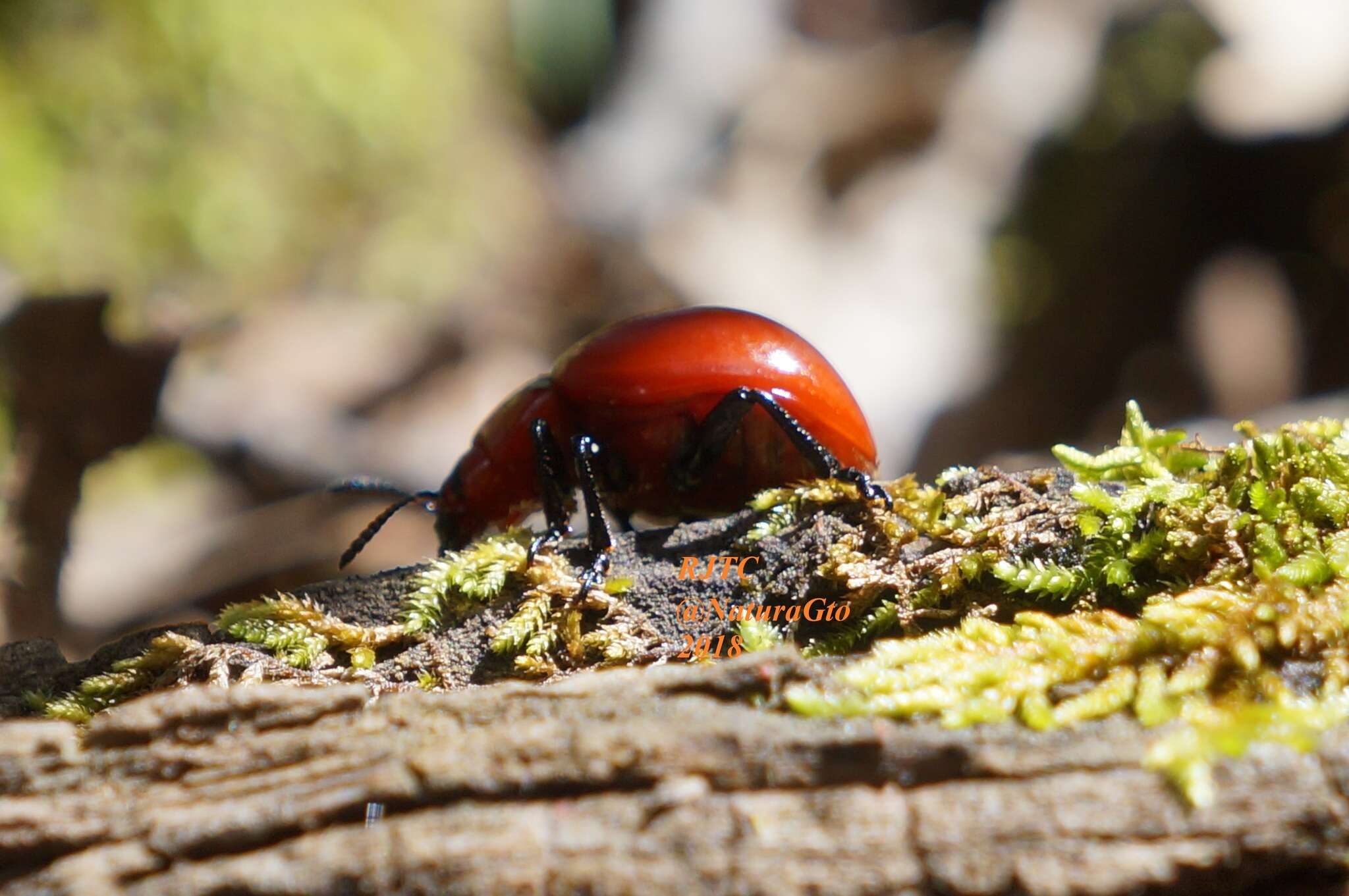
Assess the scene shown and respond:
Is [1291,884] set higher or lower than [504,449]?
lower

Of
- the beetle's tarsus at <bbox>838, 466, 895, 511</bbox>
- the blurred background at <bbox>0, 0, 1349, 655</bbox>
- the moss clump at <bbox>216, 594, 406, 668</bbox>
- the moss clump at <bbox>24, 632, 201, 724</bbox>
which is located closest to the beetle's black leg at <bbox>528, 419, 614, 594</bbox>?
the moss clump at <bbox>216, 594, 406, 668</bbox>

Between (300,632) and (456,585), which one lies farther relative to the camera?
(456,585)

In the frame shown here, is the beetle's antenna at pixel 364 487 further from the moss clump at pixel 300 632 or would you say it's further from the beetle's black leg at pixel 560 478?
the moss clump at pixel 300 632

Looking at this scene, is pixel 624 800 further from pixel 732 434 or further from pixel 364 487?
pixel 364 487

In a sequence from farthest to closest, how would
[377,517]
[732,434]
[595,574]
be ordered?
→ [377,517] < [732,434] < [595,574]

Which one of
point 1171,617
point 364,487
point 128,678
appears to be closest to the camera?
point 1171,617

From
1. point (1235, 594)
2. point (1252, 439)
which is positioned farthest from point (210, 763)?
point (1252, 439)

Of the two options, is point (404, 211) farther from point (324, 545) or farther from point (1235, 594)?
point (1235, 594)

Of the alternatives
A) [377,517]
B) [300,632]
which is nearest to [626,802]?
[300,632]
